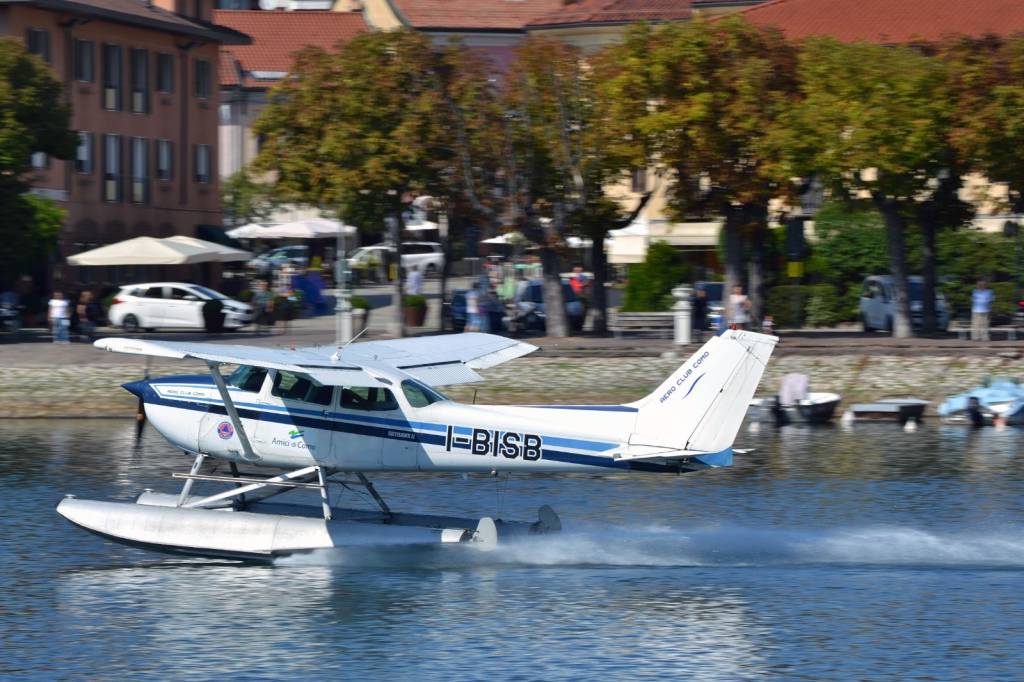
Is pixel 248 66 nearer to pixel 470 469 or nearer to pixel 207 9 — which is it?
pixel 207 9

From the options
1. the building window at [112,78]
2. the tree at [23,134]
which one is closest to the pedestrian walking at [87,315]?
the tree at [23,134]

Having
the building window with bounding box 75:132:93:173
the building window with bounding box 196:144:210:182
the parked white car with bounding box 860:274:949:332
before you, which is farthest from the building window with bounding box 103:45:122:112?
the parked white car with bounding box 860:274:949:332

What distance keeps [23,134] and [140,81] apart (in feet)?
62.0

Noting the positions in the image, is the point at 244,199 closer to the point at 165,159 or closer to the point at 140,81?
the point at 165,159

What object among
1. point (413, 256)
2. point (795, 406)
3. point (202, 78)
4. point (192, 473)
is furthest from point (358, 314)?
point (413, 256)

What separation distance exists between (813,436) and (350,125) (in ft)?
58.9

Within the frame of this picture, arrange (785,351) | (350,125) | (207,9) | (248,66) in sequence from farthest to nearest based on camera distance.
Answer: (248,66) → (207,9) → (350,125) → (785,351)

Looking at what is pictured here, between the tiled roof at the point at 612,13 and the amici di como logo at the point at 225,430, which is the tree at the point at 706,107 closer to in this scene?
the amici di como logo at the point at 225,430

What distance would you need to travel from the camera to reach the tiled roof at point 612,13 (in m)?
72.5

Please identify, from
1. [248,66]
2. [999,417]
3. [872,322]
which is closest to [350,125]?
[872,322]

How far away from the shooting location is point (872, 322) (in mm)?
47281

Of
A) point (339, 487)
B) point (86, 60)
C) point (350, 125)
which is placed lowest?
point (339, 487)

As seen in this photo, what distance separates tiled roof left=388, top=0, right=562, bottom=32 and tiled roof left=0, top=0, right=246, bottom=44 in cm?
3735

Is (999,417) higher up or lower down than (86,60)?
lower down
